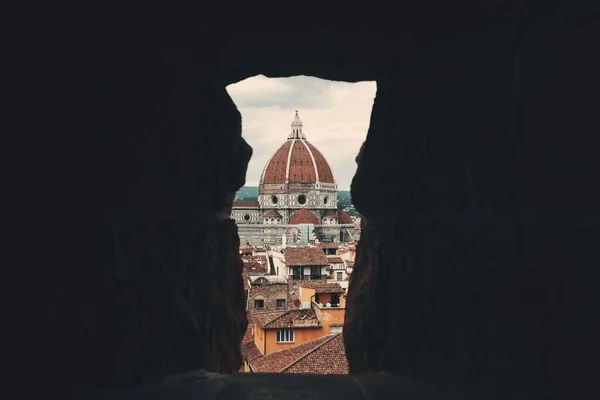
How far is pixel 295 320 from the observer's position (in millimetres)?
13336

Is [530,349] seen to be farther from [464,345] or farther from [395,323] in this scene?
[395,323]

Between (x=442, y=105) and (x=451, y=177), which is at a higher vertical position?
(x=442, y=105)

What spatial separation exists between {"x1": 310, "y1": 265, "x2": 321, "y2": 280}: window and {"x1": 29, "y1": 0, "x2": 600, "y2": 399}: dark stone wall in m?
19.6

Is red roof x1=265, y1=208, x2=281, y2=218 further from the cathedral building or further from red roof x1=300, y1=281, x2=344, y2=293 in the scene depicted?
red roof x1=300, y1=281, x2=344, y2=293

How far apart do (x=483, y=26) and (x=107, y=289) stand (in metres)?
1.48

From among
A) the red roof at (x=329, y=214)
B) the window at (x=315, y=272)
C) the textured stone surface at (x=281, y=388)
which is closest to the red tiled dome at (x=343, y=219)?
the red roof at (x=329, y=214)

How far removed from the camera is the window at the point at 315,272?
22.0 metres

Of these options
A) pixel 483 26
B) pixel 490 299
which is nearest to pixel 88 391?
pixel 490 299

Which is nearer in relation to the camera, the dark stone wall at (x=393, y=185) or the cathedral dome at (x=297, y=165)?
the dark stone wall at (x=393, y=185)

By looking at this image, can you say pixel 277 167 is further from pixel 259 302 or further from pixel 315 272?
pixel 259 302

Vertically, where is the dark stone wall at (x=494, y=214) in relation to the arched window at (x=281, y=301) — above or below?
above

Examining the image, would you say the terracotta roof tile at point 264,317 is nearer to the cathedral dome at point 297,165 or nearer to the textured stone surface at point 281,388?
the textured stone surface at point 281,388

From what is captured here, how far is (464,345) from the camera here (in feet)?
6.03

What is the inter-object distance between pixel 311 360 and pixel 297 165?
235 feet
